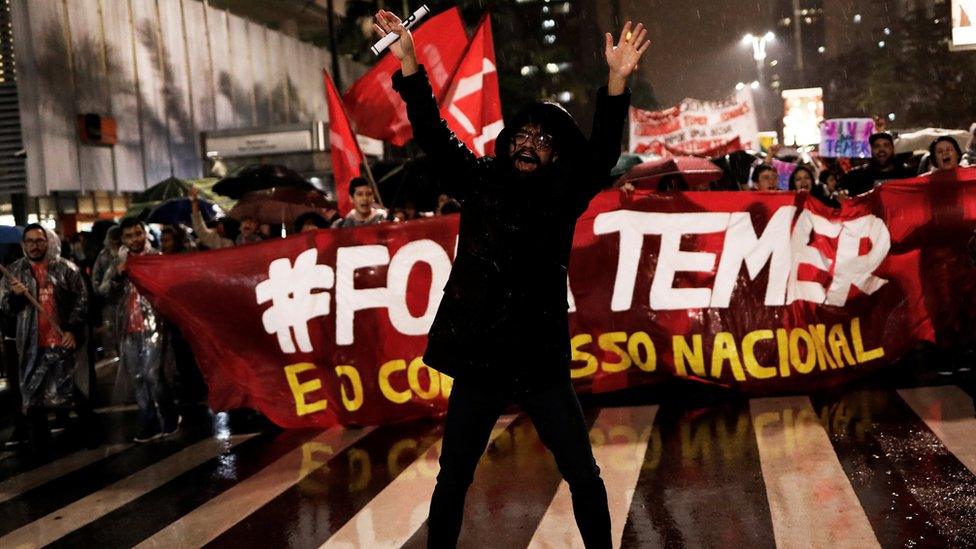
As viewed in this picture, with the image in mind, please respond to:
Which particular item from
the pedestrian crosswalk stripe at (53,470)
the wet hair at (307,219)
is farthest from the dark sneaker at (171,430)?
the wet hair at (307,219)

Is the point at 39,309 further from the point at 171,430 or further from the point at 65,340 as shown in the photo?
the point at 171,430

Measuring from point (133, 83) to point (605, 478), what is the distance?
30310 millimetres

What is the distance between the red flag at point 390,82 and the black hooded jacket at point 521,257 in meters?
7.39

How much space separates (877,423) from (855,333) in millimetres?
1435

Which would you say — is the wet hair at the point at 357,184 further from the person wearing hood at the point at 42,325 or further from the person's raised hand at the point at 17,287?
the person's raised hand at the point at 17,287

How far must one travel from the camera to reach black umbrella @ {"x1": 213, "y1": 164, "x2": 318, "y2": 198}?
15.6 meters

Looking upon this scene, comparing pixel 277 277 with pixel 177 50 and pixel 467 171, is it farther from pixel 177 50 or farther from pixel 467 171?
pixel 177 50

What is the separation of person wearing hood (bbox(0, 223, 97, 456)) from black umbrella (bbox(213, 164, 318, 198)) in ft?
21.1

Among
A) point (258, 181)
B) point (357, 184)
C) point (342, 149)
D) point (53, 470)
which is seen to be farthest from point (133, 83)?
point (53, 470)

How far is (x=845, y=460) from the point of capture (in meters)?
6.12

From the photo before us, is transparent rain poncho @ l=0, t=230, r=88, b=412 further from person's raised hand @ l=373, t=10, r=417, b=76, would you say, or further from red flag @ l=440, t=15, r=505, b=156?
person's raised hand @ l=373, t=10, r=417, b=76

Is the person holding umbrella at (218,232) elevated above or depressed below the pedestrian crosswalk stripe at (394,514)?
above

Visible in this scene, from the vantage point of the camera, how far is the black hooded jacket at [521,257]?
151 inches

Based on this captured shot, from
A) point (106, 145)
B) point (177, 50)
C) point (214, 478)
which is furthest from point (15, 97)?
point (214, 478)
